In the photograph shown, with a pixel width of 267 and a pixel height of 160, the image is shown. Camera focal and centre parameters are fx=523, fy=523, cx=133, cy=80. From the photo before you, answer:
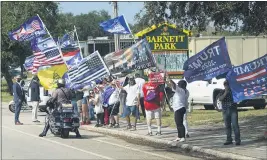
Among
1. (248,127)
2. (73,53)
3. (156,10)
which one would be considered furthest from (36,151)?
(73,53)

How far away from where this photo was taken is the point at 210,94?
75.5ft

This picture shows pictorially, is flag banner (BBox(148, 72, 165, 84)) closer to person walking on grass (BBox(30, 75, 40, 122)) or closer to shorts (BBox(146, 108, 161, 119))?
shorts (BBox(146, 108, 161, 119))

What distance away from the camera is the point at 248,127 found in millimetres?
16438

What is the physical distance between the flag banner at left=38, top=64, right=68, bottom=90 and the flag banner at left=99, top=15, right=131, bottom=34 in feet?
7.19

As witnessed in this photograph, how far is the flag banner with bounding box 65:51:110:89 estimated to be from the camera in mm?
15914

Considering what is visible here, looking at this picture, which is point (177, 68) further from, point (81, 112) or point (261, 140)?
point (261, 140)

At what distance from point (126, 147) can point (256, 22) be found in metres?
4.69

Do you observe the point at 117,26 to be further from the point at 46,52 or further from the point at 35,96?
the point at 35,96

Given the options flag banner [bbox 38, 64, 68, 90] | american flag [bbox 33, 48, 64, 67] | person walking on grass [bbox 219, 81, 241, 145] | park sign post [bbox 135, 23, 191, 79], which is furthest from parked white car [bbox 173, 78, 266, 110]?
park sign post [bbox 135, 23, 191, 79]

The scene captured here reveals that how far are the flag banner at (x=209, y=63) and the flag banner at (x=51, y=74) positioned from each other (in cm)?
755

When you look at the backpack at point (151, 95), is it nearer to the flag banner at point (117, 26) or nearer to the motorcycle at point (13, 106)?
Result: the flag banner at point (117, 26)

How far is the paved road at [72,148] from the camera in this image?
1233 cm

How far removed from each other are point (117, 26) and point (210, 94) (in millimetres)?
6030

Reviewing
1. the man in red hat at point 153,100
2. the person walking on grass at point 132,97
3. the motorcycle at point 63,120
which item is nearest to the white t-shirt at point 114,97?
the person walking on grass at point 132,97
